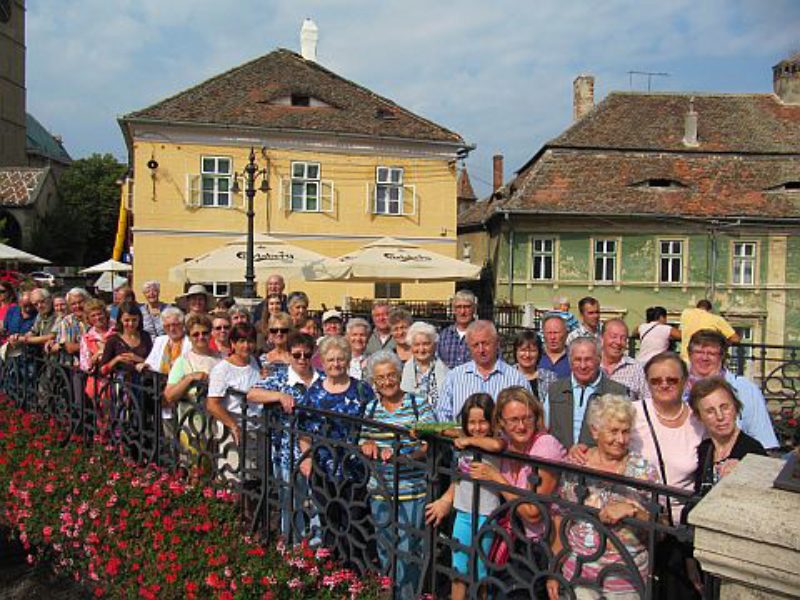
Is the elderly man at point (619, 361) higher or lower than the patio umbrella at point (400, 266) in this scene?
lower

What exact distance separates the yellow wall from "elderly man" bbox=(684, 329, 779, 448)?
20591 mm

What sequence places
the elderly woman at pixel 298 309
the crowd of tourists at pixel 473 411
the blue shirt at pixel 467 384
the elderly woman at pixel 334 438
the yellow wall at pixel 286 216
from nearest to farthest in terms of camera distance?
the crowd of tourists at pixel 473 411 < the elderly woman at pixel 334 438 < the blue shirt at pixel 467 384 < the elderly woman at pixel 298 309 < the yellow wall at pixel 286 216

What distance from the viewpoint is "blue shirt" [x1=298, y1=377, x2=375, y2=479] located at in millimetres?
4035

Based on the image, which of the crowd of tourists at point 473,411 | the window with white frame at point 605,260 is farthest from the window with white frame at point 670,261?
the crowd of tourists at point 473,411

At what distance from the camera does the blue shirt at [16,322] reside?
8.56 metres

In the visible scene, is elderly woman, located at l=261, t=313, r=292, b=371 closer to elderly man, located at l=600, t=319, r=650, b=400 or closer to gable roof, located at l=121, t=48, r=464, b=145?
elderly man, located at l=600, t=319, r=650, b=400

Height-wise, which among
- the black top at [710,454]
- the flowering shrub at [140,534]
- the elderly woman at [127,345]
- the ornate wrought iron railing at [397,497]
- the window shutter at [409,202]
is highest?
the window shutter at [409,202]

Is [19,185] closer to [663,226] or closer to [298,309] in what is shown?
[663,226]

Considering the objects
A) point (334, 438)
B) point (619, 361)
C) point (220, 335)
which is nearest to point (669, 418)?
point (334, 438)

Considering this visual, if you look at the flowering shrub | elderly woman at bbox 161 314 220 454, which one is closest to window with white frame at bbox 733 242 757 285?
elderly woman at bbox 161 314 220 454

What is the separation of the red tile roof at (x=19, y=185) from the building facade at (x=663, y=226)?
33864mm

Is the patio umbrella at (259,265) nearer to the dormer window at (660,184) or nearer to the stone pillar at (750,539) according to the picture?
the stone pillar at (750,539)

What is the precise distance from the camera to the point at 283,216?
26.0 meters

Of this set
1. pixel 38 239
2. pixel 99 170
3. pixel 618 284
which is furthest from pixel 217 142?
pixel 99 170
